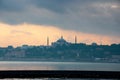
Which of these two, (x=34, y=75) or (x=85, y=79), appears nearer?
(x=85, y=79)

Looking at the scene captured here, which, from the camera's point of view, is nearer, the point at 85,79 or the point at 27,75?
the point at 85,79

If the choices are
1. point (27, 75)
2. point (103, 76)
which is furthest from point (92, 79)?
point (27, 75)

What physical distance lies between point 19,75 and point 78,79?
12.3 metres

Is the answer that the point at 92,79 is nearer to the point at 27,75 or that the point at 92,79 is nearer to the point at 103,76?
the point at 103,76

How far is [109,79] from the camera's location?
6712cm

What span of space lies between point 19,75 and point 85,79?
12900 mm

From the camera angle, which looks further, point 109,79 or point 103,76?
point 103,76

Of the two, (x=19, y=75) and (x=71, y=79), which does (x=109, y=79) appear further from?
(x=19, y=75)

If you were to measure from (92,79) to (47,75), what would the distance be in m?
11.1

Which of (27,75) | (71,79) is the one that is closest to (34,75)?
(27,75)

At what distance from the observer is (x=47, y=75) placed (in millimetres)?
76375

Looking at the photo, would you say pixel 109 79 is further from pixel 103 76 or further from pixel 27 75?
pixel 27 75

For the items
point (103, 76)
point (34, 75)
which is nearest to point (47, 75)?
point (34, 75)

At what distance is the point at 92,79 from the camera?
6738 centimetres
